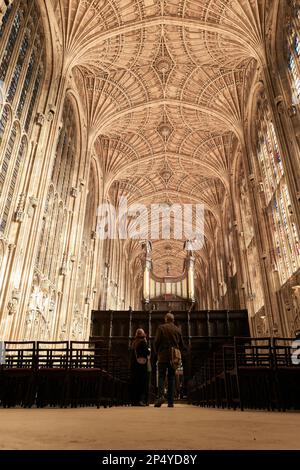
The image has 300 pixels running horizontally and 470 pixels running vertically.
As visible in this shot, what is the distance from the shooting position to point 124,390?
10164 millimetres

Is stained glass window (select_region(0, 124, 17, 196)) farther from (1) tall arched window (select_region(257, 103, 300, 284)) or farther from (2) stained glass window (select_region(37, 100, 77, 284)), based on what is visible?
(1) tall arched window (select_region(257, 103, 300, 284))

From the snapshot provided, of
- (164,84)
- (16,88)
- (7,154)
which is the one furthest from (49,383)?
(164,84)

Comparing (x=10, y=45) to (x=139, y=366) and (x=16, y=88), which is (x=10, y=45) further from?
(x=139, y=366)

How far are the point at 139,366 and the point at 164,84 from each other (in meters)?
18.5

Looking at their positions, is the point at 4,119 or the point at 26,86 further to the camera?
the point at 26,86

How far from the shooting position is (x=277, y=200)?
16.6 meters

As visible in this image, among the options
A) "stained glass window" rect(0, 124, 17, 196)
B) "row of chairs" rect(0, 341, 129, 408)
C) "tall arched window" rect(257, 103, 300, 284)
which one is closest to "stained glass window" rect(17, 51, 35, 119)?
"stained glass window" rect(0, 124, 17, 196)

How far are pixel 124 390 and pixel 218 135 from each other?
19.9 meters

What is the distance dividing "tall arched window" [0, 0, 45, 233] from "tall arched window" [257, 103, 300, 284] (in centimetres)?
1037

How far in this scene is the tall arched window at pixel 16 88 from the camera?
11602 millimetres

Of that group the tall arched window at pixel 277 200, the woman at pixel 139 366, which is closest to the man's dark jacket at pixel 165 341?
the woman at pixel 139 366

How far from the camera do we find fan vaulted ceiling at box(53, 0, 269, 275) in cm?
1692
